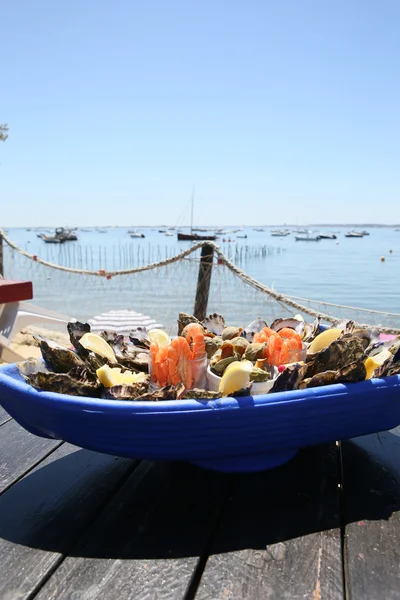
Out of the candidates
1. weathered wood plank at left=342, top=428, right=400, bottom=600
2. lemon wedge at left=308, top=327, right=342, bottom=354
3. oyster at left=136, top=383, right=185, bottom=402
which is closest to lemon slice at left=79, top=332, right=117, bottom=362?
oyster at left=136, top=383, right=185, bottom=402

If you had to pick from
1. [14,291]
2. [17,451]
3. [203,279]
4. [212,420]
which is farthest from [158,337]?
[203,279]

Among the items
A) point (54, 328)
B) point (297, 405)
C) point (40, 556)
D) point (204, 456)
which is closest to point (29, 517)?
point (40, 556)

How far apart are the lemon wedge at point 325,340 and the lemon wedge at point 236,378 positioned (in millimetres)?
349

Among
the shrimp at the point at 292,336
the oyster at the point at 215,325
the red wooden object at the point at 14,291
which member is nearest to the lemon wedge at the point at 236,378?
the shrimp at the point at 292,336

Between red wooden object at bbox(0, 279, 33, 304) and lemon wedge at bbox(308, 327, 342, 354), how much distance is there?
3.12 metres

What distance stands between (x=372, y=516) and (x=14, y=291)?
3471 mm

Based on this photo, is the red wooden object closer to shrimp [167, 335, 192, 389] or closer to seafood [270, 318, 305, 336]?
seafood [270, 318, 305, 336]

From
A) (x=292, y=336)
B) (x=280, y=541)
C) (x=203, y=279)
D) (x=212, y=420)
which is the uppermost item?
(x=292, y=336)

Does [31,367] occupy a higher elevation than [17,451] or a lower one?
higher

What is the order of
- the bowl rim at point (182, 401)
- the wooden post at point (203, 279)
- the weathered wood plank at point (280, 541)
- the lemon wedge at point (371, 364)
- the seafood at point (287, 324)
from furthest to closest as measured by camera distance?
1. the wooden post at point (203, 279)
2. the seafood at point (287, 324)
3. the lemon wedge at point (371, 364)
4. the bowl rim at point (182, 401)
5. the weathered wood plank at point (280, 541)

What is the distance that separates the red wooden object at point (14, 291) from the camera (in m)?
3.94

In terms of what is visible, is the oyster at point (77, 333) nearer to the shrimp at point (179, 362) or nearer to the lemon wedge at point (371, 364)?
the shrimp at point (179, 362)

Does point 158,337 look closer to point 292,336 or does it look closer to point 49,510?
point 292,336

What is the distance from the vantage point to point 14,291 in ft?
13.1
